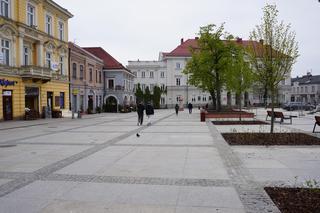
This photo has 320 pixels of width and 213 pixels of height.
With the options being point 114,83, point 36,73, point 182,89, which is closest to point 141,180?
point 36,73

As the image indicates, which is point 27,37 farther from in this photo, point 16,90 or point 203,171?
point 203,171

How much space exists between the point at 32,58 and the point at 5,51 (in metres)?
4.43

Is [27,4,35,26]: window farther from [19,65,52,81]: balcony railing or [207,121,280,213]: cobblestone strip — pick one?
[207,121,280,213]: cobblestone strip

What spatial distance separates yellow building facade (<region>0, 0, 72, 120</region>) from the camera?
90.9 feet

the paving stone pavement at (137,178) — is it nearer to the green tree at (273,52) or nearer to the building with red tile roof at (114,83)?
the green tree at (273,52)

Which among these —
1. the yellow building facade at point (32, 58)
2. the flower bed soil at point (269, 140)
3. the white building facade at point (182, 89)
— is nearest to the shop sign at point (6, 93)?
the yellow building facade at point (32, 58)

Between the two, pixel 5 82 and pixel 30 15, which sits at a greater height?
pixel 30 15

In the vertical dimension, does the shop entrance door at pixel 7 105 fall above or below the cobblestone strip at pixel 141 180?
above

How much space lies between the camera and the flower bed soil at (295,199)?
202 inches

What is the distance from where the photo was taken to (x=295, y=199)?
18.4 ft

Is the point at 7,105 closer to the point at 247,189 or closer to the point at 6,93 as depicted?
the point at 6,93

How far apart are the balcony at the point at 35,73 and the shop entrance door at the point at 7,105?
Answer: 7.05 feet

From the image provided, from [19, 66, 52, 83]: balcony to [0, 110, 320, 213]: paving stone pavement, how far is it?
18.5 metres

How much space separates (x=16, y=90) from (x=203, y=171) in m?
25.2
